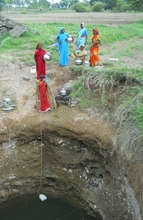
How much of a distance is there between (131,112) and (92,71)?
1.85 metres

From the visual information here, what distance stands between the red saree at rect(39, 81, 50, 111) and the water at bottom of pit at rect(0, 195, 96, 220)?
2381 millimetres

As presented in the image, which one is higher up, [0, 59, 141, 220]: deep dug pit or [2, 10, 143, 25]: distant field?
[2, 10, 143, 25]: distant field

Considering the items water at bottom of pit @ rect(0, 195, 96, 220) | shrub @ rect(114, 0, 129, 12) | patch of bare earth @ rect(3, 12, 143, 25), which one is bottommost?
water at bottom of pit @ rect(0, 195, 96, 220)

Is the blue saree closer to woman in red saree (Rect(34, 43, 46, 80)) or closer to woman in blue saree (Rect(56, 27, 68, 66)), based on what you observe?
woman in blue saree (Rect(56, 27, 68, 66))

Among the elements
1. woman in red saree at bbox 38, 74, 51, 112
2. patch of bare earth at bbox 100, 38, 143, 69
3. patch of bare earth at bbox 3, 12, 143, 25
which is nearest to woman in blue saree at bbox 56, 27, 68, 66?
patch of bare earth at bbox 100, 38, 143, 69

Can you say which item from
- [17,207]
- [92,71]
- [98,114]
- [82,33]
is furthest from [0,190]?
[82,33]

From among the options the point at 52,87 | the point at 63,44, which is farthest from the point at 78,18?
the point at 52,87

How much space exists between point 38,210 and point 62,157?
1540 millimetres

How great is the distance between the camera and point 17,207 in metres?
5.94

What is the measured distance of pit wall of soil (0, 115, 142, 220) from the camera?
503 cm

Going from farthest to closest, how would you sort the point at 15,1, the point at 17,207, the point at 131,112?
the point at 15,1
the point at 17,207
the point at 131,112

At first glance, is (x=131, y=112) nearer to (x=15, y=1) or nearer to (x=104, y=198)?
(x=104, y=198)

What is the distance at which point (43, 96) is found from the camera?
18.8ft

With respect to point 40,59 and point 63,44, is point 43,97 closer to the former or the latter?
point 40,59
